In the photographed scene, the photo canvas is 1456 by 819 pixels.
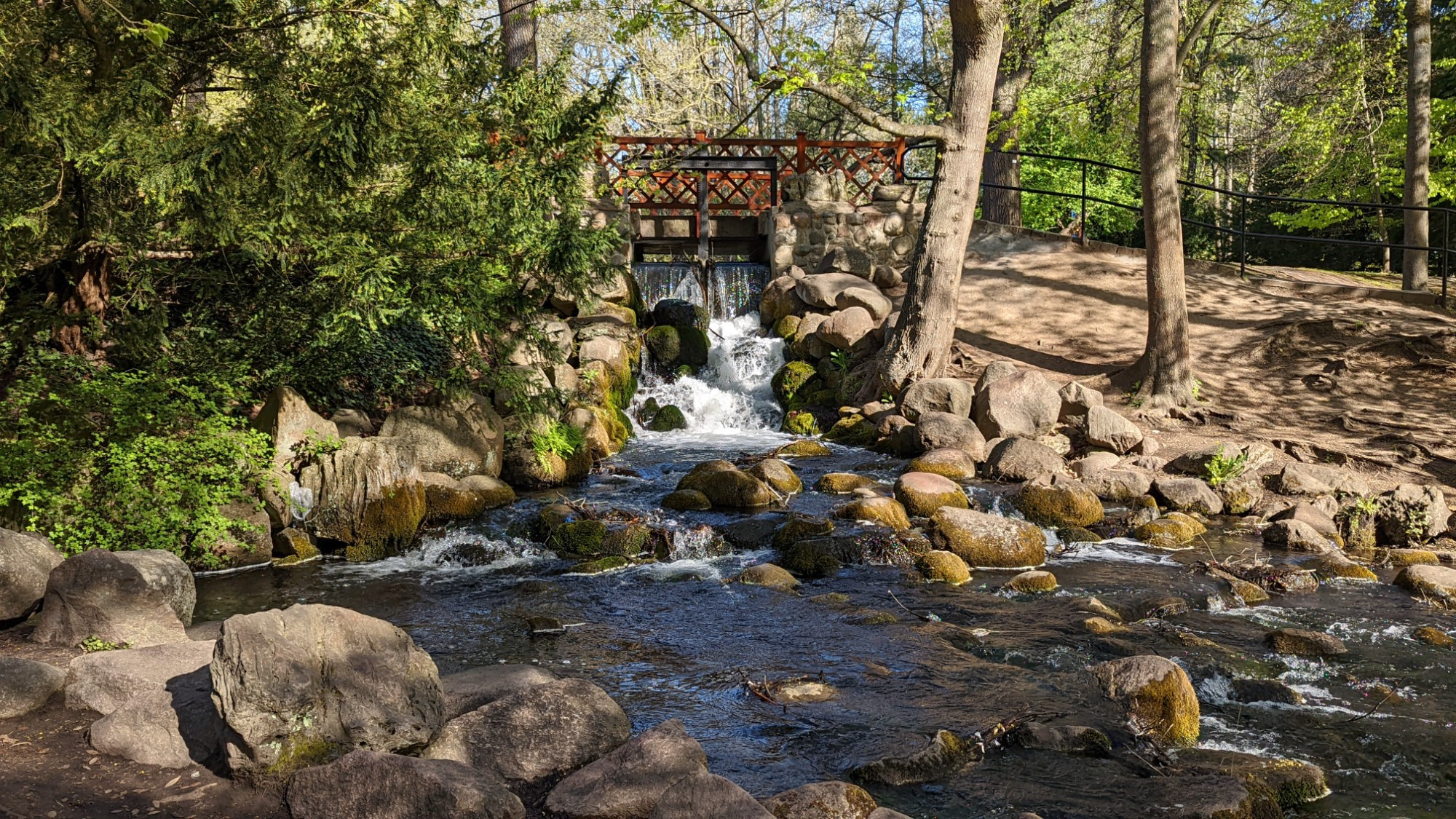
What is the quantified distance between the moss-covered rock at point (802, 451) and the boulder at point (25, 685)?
7.88m

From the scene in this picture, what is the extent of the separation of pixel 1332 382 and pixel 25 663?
Result: 12.2 m

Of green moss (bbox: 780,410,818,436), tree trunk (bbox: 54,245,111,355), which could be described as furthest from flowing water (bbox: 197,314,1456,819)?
green moss (bbox: 780,410,818,436)

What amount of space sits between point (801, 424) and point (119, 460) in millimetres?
8044

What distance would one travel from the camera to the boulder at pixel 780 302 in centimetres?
1623

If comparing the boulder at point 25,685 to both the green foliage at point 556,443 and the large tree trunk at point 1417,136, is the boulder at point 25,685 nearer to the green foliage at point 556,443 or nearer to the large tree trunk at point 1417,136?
the green foliage at point 556,443

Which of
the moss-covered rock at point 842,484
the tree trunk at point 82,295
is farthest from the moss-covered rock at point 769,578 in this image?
the tree trunk at point 82,295

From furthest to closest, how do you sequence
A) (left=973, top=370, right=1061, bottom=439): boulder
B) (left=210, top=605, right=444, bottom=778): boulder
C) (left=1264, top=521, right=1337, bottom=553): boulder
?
(left=973, top=370, right=1061, bottom=439): boulder → (left=1264, top=521, right=1337, bottom=553): boulder → (left=210, top=605, right=444, bottom=778): boulder

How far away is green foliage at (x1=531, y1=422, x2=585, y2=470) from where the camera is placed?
35.3 feet

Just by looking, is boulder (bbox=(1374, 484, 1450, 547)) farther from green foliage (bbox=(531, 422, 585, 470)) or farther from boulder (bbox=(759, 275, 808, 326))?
boulder (bbox=(759, 275, 808, 326))

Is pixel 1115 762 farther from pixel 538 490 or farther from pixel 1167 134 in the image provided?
pixel 1167 134

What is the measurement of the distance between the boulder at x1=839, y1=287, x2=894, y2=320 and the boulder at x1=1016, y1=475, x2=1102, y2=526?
592cm

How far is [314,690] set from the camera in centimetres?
437

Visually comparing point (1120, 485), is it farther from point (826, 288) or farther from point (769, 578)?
point (826, 288)

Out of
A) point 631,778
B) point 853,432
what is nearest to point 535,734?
point 631,778
